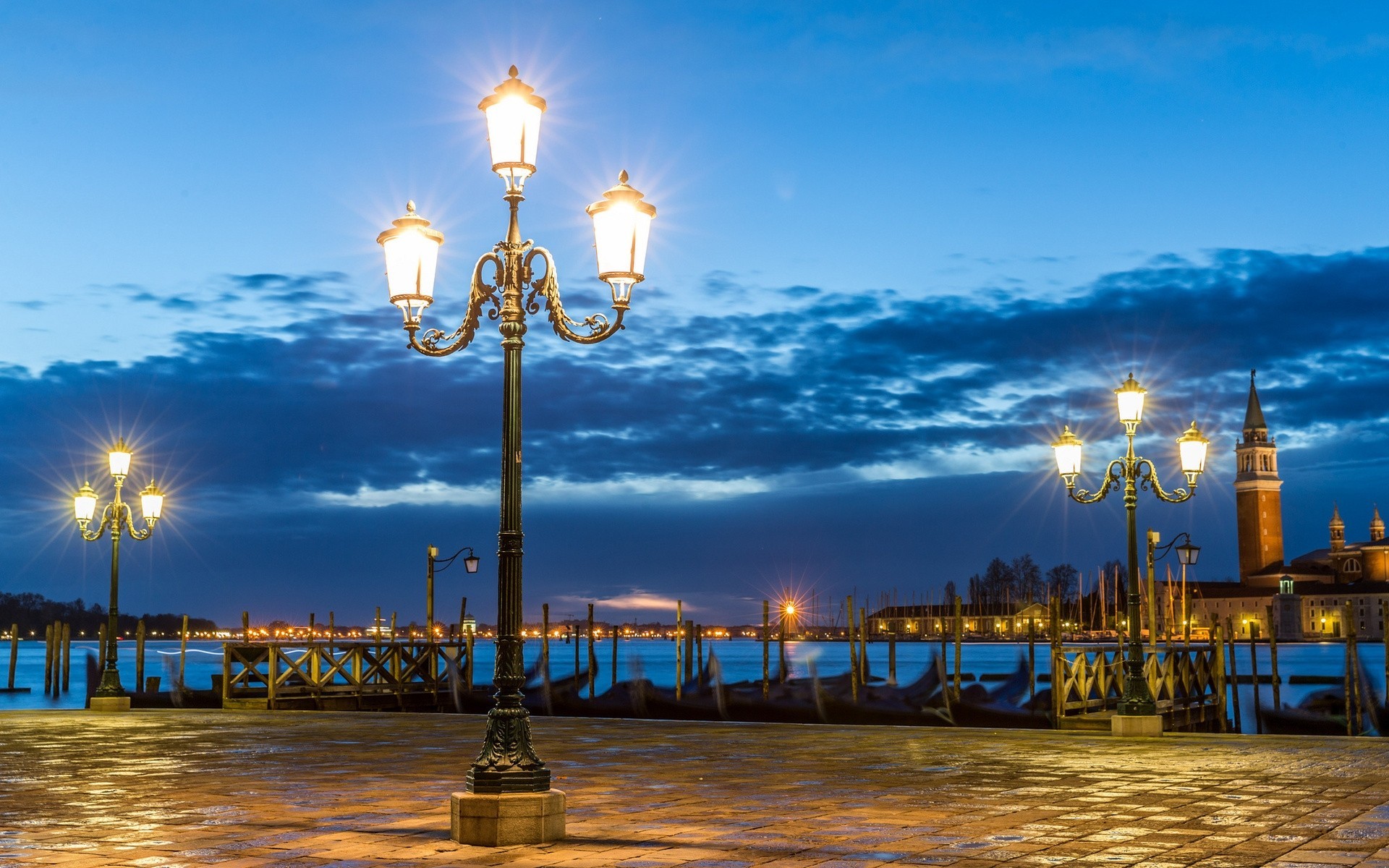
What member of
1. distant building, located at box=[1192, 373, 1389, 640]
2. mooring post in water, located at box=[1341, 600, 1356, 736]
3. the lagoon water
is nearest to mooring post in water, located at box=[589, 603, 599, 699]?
the lagoon water

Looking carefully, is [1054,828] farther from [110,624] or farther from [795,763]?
[110,624]

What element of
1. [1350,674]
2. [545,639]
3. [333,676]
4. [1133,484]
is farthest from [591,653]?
[1133,484]

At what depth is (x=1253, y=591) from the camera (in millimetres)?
152125

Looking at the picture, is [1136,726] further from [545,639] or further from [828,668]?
[828,668]

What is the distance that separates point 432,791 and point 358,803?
0.93 meters

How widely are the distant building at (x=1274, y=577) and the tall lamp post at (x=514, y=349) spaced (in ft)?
482

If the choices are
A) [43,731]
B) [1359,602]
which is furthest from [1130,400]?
[1359,602]

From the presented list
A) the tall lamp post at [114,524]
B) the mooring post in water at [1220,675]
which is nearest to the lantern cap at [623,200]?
the tall lamp post at [114,524]

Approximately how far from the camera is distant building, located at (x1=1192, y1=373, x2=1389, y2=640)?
14812 centimetres

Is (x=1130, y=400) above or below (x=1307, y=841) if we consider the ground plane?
above

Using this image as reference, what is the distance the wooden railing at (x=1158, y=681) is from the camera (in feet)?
68.0

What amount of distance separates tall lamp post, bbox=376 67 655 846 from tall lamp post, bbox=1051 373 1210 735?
9359 mm

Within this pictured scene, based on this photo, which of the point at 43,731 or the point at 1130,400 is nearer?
the point at 1130,400

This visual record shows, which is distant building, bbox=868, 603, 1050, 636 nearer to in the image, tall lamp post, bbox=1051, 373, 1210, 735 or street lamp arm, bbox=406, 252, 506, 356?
tall lamp post, bbox=1051, 373, 1210, 735
